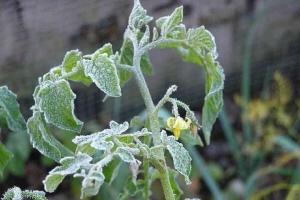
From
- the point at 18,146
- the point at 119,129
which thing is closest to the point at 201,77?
the point at 18,146

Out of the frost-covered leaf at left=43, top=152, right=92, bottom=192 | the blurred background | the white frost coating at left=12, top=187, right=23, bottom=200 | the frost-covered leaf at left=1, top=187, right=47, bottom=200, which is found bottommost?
the blurred background

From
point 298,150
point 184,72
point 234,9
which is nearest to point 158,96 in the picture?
point 184,72

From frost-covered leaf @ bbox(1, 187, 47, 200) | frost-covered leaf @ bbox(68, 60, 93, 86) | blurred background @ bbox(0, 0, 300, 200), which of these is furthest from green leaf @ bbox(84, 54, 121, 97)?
blurred background @ bbox(0, 0, 300, 200)

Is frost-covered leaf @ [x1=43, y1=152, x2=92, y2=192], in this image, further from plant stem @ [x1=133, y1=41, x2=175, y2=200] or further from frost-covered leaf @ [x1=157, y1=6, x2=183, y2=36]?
frost-covered leaf @ [x1=157, y1=6, x2=183, y2=36]

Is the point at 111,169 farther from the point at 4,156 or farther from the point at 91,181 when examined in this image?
the point at 91,181

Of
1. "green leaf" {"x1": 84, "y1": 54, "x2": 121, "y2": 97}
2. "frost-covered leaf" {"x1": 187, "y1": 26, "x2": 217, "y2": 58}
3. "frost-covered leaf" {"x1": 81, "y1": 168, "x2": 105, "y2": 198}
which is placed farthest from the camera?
"frost-covered leaf" {"x1": 187, "y1": 26, "x2": 217, "y2": 58}

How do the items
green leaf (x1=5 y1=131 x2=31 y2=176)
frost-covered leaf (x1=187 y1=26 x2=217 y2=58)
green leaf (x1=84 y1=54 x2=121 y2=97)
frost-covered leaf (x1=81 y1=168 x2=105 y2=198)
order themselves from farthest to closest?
green leaf (x1=5 y1=131 x2=31 y2=176) → frost-covered leaf (x1=187 y1=26 x2=217 y2=58) → green leaf (x1=84 y1=54 x2=121 y2=97) → frost-covered leaf (x1=81 y1=168 x2=105 y2=198)

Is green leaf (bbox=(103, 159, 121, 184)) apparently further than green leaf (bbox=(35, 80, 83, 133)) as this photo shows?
Yes

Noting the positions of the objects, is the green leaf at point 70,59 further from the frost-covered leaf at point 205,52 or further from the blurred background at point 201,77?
the blurred background at point 201,77
